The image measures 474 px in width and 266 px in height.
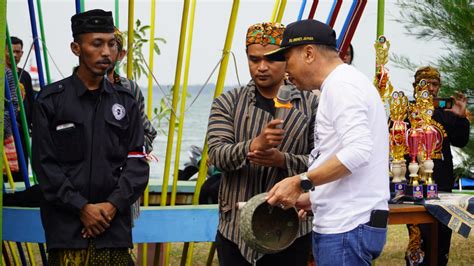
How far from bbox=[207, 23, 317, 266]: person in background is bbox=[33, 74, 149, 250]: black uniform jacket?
0.36 m

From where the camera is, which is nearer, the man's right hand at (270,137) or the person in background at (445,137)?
the man's right hand at (270,137)

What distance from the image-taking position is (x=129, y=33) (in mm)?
5129

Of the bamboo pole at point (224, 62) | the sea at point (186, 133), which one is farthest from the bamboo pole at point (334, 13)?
the sea at point (186, 133)

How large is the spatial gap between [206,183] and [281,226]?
6.95 feet

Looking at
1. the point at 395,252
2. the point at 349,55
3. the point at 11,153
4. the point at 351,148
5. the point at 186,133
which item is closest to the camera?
the point at 351,148

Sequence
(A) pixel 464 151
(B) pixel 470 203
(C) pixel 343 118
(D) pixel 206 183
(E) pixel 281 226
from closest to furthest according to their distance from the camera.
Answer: (C) pixel 343 118 → (E) pixel 281 226 → (B) pixel 470 203 → (D) pixel 206 183 → (A) pixel 464 151

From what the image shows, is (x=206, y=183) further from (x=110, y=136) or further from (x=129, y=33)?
(x=110, y=136)

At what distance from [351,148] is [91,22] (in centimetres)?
147

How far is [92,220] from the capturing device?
3.83 metres

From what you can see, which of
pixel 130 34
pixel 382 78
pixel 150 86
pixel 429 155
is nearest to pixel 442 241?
pixel 429 155

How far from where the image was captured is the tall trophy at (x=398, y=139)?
516 centimetres

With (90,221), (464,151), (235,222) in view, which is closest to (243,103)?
(235,222)

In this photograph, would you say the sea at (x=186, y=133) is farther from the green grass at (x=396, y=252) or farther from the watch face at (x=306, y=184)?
the watch face at (x=306, y=184)

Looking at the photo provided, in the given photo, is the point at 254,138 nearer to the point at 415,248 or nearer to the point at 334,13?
the point at 334,13
